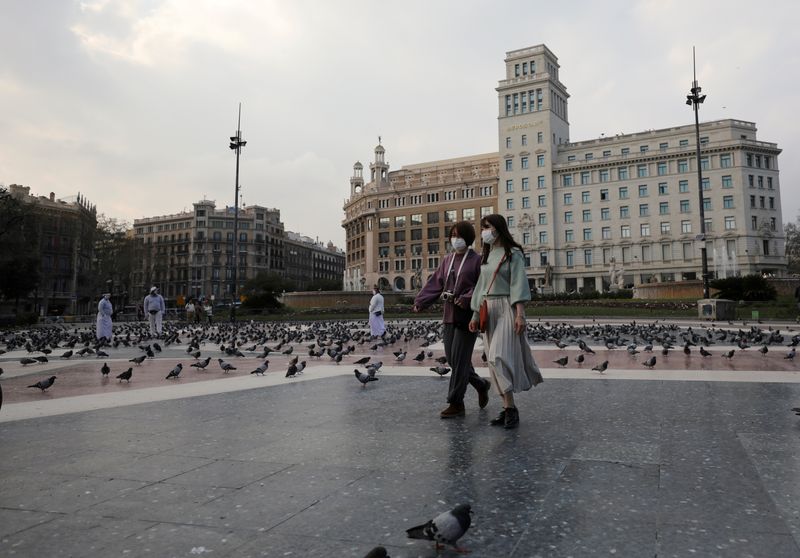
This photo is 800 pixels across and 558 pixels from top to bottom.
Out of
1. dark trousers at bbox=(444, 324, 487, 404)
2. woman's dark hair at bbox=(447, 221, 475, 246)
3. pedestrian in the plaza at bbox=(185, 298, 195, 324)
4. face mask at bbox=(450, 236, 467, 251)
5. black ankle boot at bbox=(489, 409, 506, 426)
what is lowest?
black ankle boot at bbox=(489, 409, 506, 426)

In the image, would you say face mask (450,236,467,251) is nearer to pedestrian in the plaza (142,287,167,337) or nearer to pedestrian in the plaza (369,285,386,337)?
pedestrian in the plaza (369,285,386,337)

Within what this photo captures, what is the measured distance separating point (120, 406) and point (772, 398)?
23.2 ft

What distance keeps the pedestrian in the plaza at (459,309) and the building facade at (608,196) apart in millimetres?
56545

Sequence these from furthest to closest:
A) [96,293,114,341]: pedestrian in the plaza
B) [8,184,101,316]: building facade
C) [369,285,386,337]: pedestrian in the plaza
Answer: [8,184,101,316]: building facade → [96,293,114,341]: pedestrian in the plaza → [369,285,386,337]: pedestrian in the plaza

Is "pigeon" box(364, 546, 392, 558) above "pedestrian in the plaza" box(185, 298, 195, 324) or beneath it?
beneath

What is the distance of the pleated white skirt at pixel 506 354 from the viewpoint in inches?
184

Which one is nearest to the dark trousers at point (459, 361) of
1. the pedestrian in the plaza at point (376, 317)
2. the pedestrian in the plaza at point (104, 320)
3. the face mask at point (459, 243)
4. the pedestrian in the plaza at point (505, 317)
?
the pedestrian in the plaza at point (505, 317)

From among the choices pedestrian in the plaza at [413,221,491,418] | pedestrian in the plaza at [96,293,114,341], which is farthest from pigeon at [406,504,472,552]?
pedestrian in the plaza at [96,293,114,341]

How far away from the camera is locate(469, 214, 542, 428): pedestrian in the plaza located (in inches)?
184

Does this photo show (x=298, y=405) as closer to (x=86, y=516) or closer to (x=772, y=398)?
(x=86, y=516)

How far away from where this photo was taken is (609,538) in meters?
2.24

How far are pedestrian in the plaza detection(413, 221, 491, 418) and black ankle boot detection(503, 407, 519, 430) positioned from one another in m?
0.58

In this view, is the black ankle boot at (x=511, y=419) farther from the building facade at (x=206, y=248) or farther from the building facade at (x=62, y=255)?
the building facade at (x=206, y=248)

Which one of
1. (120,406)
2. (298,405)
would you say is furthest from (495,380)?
(120,406)
